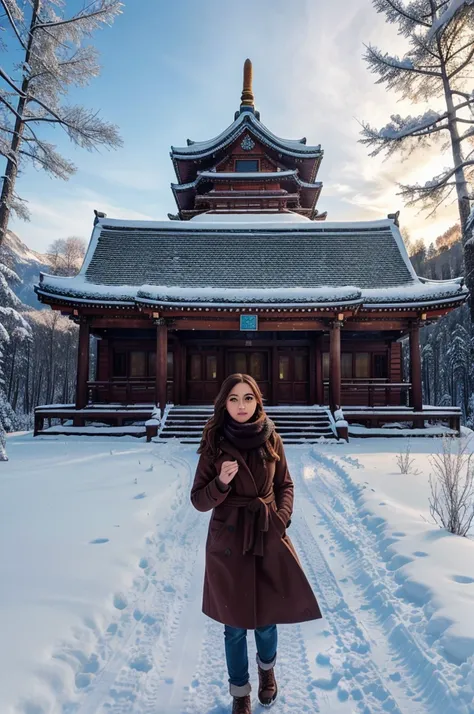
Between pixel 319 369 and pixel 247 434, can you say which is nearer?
pixel 247 434

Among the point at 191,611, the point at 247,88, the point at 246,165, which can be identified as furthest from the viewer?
the point at 247,88

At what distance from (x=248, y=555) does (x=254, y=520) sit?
175 millimetres

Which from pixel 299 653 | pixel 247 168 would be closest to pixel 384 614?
pixel 299 653

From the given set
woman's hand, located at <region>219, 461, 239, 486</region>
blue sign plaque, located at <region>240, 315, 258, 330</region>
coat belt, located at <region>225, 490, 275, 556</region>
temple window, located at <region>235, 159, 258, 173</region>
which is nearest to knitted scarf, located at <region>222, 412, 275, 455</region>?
woman's hand, located at <region>219, 461, 239, 486</region>

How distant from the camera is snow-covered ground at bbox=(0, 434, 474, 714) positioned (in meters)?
2.06

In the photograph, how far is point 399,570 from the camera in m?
3.29

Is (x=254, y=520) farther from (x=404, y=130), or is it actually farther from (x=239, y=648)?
(x=404, y=130)

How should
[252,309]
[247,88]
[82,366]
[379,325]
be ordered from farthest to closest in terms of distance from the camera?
[247,88]
[379,325]
[82,366]
[252,309]

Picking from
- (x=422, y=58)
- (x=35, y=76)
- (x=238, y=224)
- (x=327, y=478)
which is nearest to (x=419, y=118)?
(x=422, y=58)

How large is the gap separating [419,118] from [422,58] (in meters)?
2.25

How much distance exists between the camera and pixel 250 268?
13750 millimetres

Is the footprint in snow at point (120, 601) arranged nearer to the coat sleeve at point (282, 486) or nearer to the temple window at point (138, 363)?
the coat sleeve at point (282, 486)

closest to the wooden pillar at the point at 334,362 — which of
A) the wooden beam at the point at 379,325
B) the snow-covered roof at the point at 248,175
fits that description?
the wooden beam at the point at 379,325

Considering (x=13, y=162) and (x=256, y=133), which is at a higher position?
(x=256, y=133)
